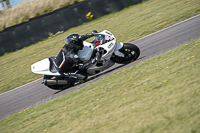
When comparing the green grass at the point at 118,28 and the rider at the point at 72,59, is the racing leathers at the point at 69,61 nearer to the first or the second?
the rider at the point at 72,59

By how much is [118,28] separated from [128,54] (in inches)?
243

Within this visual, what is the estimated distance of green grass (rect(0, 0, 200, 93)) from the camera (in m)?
11.3

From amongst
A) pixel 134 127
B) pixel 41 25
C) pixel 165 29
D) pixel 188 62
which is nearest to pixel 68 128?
pixel 134 127

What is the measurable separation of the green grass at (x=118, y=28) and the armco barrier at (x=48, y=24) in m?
0.42

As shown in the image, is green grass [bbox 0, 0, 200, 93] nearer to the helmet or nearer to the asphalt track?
the asphalt track

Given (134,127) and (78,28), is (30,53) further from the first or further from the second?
(134,127)

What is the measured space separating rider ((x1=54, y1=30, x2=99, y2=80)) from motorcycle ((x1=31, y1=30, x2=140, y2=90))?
128mm

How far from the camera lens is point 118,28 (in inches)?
535

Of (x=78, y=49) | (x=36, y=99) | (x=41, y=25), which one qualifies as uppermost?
(x=41, y=25)

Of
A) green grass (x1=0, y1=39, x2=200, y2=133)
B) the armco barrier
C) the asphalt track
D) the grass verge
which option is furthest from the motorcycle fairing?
the grass verge

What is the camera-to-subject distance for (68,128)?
4.84 meters

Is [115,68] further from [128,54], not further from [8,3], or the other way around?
[8,3]

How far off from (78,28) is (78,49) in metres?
8.18

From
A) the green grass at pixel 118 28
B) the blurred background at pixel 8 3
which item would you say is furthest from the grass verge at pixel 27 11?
the green grass at pixel 118 28
